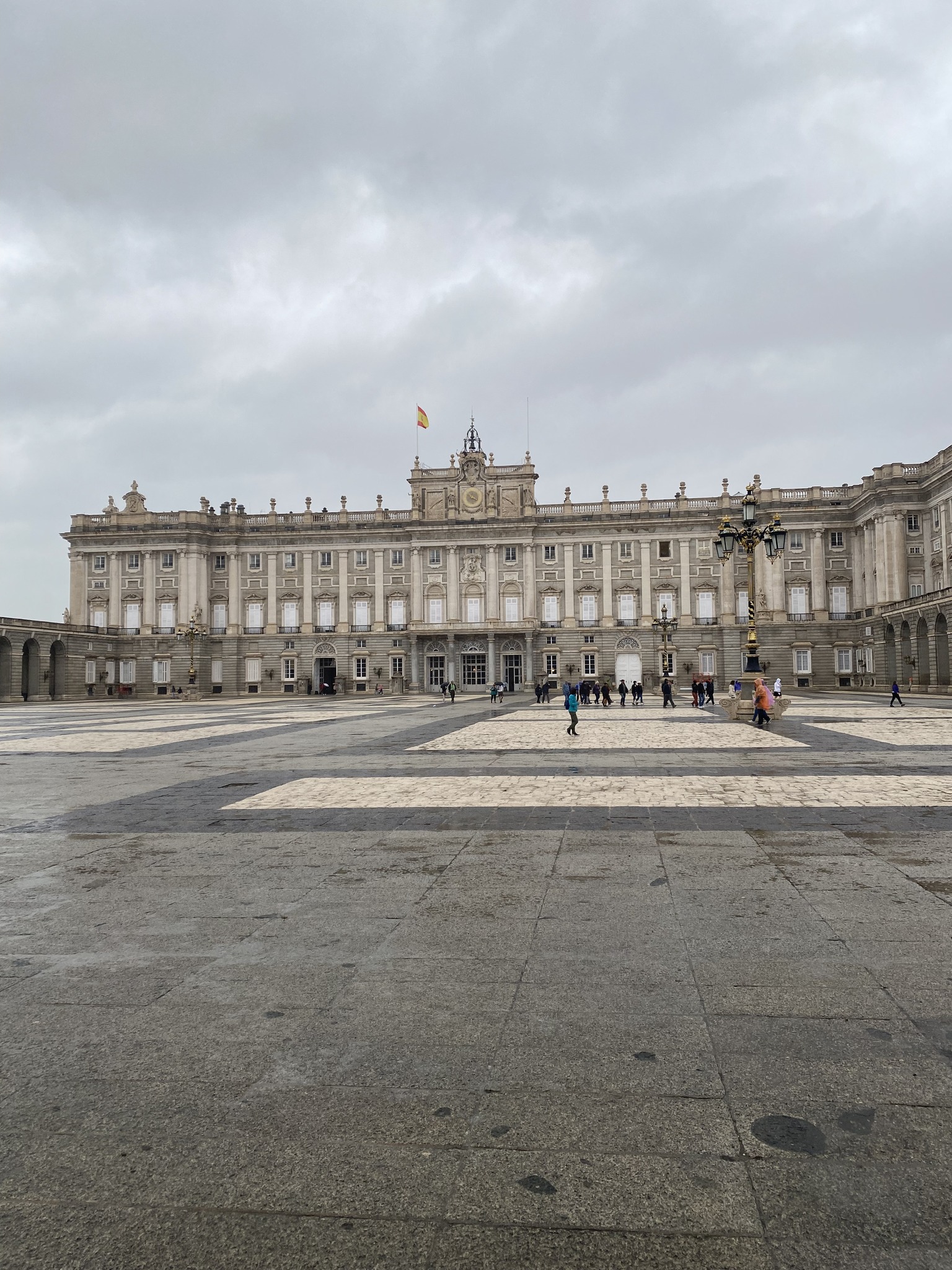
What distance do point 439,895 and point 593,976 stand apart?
1928 mm

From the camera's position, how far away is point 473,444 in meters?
70.8

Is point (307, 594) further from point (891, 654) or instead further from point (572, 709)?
point (572, 709)

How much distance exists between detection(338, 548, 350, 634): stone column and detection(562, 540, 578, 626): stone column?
18373mm

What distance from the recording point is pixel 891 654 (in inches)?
2223

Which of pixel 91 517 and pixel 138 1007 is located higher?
pixel 91 517

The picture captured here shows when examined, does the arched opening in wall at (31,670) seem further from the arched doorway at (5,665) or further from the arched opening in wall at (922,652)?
the arched opening in wall at (922,652)

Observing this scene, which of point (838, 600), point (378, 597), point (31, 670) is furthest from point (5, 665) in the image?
point (838, 600)

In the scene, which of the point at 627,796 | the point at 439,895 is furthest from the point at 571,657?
the point at 439,895

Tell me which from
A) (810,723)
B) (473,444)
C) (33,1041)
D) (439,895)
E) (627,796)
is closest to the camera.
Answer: (33,1041)

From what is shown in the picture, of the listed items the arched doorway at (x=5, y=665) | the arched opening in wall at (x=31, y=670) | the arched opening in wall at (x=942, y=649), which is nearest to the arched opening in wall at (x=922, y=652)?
the arched opening in wall at (x=942, y=649)

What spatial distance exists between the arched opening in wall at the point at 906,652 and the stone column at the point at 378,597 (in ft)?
128

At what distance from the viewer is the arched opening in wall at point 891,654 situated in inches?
2184

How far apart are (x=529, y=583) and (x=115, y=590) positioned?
116 feet

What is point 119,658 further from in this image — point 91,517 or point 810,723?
point 810,723
